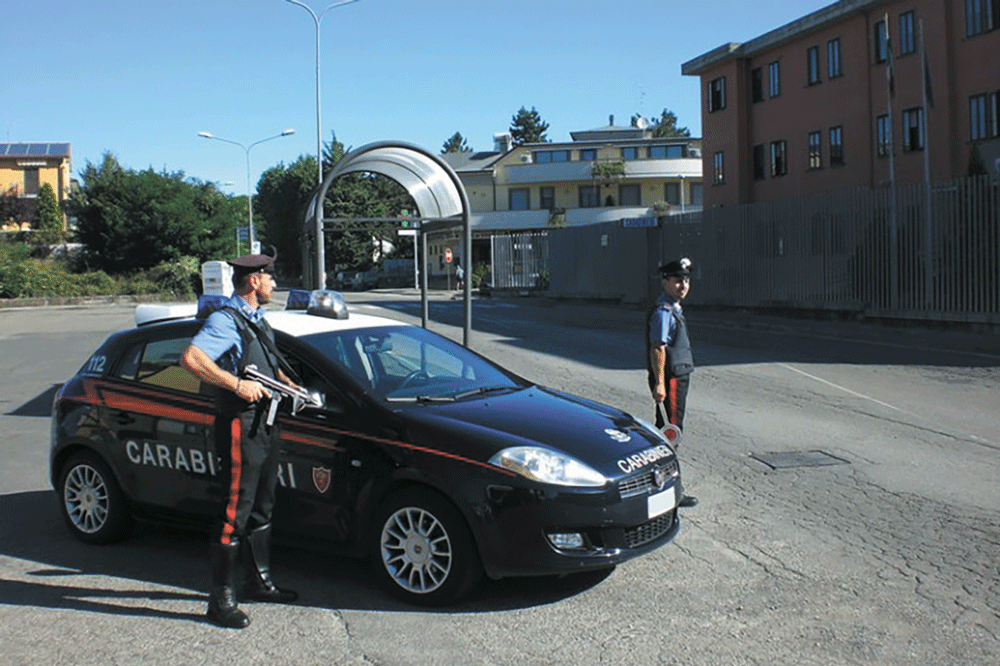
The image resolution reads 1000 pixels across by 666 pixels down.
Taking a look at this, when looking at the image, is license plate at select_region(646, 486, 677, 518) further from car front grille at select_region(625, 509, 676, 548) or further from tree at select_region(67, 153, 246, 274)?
tree at select_region(67, 153, 246, 274)

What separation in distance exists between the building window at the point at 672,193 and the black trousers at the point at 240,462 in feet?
211

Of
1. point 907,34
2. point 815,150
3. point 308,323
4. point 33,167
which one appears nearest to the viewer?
point 308,323

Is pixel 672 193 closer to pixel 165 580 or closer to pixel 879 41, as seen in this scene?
pixel 879 41

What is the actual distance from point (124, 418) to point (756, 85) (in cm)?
3649

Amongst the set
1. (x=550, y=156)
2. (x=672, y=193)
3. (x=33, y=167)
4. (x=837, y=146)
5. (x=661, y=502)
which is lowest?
(x=661, y=502)

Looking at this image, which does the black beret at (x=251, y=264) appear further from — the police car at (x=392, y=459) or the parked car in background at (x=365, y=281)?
the parked car in background at (x=365, y=281)

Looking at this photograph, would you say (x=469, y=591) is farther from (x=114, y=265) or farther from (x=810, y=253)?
(x=114, y=265)

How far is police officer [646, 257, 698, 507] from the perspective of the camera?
665cm

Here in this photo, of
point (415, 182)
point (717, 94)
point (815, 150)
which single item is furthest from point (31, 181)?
point (415, 182)

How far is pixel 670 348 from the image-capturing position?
22.0 feet

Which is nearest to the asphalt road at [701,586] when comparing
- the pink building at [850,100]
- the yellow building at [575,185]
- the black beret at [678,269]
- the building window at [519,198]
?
the black beret at [678,269]

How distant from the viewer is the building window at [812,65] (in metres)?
34.6

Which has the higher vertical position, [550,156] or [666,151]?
[550,156]

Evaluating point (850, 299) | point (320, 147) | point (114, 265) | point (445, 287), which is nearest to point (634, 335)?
point (850, 299)
